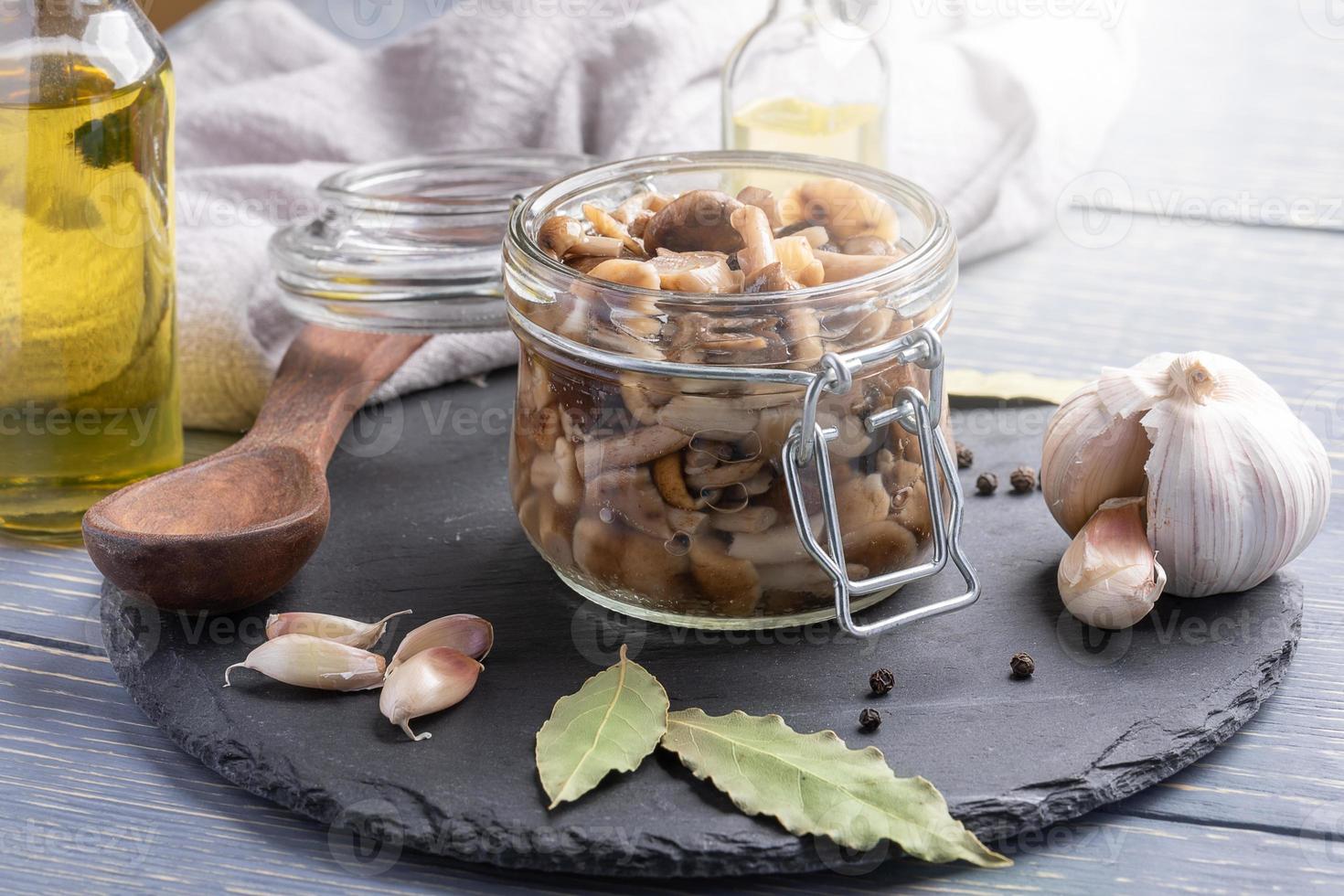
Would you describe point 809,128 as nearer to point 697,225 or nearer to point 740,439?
point 697,225

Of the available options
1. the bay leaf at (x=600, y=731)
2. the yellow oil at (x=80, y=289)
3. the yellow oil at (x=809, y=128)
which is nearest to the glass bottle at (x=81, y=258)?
the yellow oil at (x=80, y=289)

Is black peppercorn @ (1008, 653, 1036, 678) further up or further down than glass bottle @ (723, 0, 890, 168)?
further down

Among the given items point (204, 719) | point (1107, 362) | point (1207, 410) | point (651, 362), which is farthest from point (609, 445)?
point (1107, 362)

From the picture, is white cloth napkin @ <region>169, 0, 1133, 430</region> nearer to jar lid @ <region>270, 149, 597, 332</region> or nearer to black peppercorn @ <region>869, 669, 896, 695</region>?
jar lid @ <region>270, 149, 597, 332</region>

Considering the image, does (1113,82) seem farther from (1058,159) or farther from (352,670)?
(352,670)

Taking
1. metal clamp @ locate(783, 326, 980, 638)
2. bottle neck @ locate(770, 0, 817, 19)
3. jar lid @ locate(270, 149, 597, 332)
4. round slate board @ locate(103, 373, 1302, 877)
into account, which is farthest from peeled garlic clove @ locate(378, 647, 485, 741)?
bottle neck @ locate(770, 0, 817, 19)

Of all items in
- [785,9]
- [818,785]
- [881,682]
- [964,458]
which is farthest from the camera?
[785,9]

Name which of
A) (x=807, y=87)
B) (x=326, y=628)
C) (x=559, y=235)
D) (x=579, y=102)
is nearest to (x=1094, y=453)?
(x=559, y=235)
